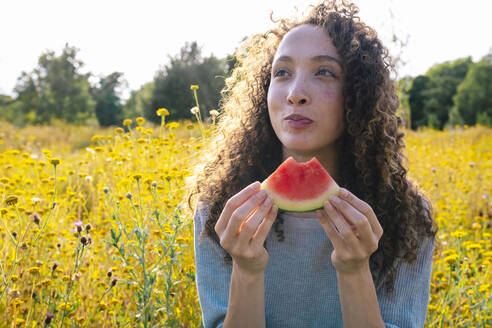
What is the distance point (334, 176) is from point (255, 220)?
776 millimetres

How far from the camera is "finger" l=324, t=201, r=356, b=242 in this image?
122cm

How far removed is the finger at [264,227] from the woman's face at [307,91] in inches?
15.0

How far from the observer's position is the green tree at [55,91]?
27641mm

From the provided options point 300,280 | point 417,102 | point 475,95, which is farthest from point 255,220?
point 417,102

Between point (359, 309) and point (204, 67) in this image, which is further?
point (204, 67)

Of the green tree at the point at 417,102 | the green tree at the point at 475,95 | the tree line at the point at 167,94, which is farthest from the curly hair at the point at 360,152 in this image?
the green tree at the point at 417,102

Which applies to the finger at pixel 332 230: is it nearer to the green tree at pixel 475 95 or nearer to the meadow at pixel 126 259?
the meadow at pixel 126 259

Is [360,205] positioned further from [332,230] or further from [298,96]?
[298,96]

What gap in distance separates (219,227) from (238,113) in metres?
0.98

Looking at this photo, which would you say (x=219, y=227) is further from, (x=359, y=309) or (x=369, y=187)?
(x=369, y=187)

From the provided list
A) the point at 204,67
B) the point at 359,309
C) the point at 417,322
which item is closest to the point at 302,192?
the point at 359,309

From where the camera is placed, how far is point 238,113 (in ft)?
7.13

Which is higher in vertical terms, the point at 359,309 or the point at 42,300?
the point at 359,309

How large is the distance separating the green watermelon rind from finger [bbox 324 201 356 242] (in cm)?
4
